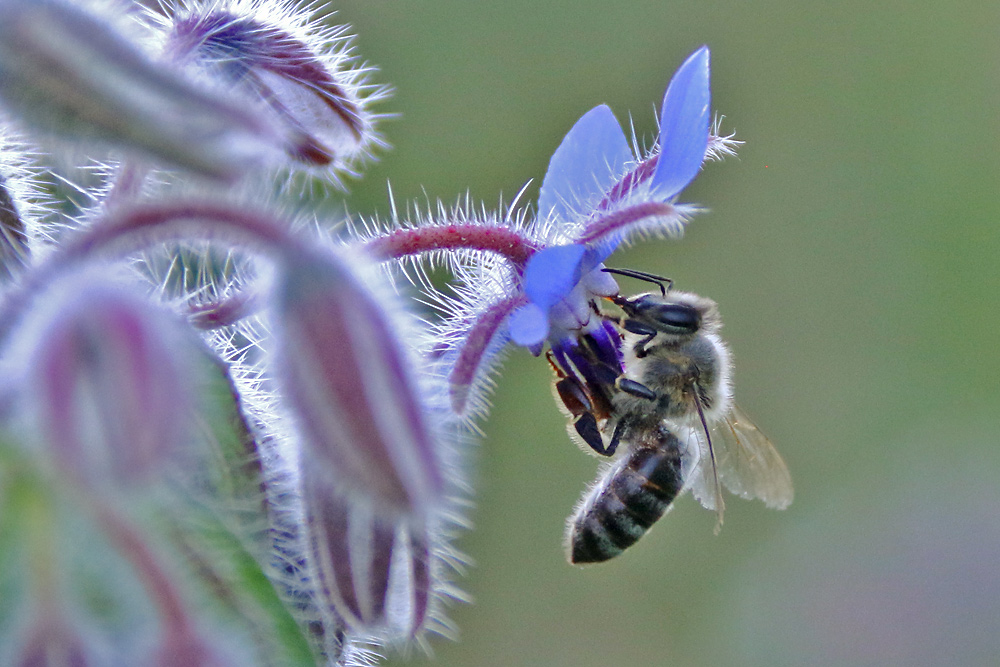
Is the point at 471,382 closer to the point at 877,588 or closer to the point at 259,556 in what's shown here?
the point at 259,556

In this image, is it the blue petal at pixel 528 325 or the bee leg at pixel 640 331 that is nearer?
the blue petal at pixel 528 325

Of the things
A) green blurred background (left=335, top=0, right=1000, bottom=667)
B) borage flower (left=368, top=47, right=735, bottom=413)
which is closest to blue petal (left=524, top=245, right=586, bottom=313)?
borage flower (left=368, top=47, right=735, bottom=413)

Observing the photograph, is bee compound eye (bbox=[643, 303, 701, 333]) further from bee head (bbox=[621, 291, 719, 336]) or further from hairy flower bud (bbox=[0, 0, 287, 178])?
hairy flower bud (bbox=[0, 0, 287, 178])

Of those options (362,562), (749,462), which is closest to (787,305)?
(749,462)

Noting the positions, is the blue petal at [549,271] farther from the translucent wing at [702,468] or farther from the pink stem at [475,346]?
the translucent wing at [702,468]

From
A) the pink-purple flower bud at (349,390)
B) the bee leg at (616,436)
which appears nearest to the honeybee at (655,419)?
the bee leg at (616,436)
